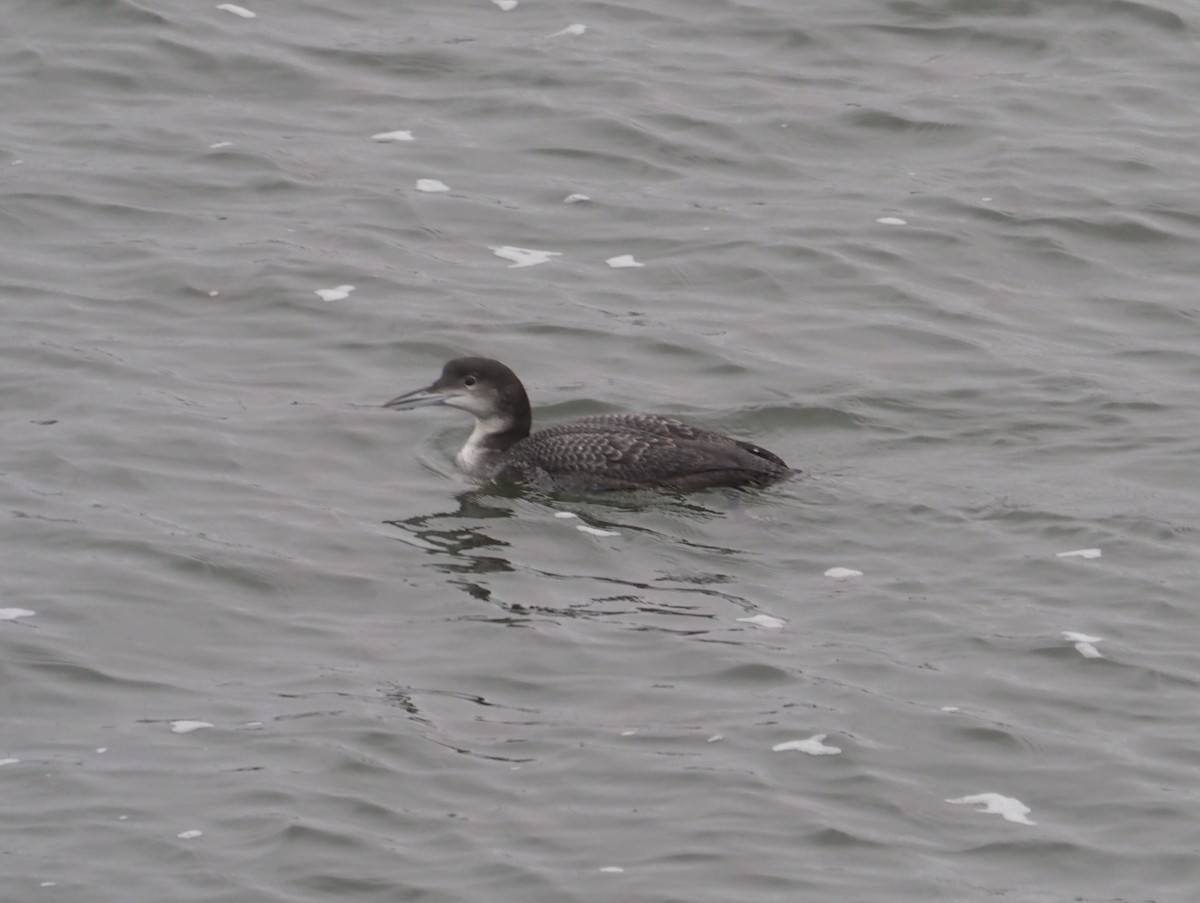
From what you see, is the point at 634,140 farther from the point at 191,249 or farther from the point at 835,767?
A: the point at 835,767

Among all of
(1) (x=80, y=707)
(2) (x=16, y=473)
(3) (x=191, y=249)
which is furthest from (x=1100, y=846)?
(3) (x=191, y=249)

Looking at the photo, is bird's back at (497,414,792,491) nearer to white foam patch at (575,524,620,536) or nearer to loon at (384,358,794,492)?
loon at (384,358,794,492)

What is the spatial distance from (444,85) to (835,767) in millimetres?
9306

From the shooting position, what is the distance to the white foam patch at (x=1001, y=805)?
8.13m

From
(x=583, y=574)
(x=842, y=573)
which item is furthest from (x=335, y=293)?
(x=842, y=573)

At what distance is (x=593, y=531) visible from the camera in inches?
424

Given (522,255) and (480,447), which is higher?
(522,255)

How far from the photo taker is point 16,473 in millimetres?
11016

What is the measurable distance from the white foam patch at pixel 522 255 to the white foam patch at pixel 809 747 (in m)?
5.94

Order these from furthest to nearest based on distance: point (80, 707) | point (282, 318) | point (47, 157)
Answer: point (47, 157) < point (282, 318) < point (80, 707)

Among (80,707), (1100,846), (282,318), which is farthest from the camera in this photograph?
(282,318)

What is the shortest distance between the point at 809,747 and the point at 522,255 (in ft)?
20.2

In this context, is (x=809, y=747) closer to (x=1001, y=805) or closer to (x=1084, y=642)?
(x=1001, y=805)

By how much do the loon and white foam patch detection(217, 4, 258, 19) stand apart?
22.6 ft
